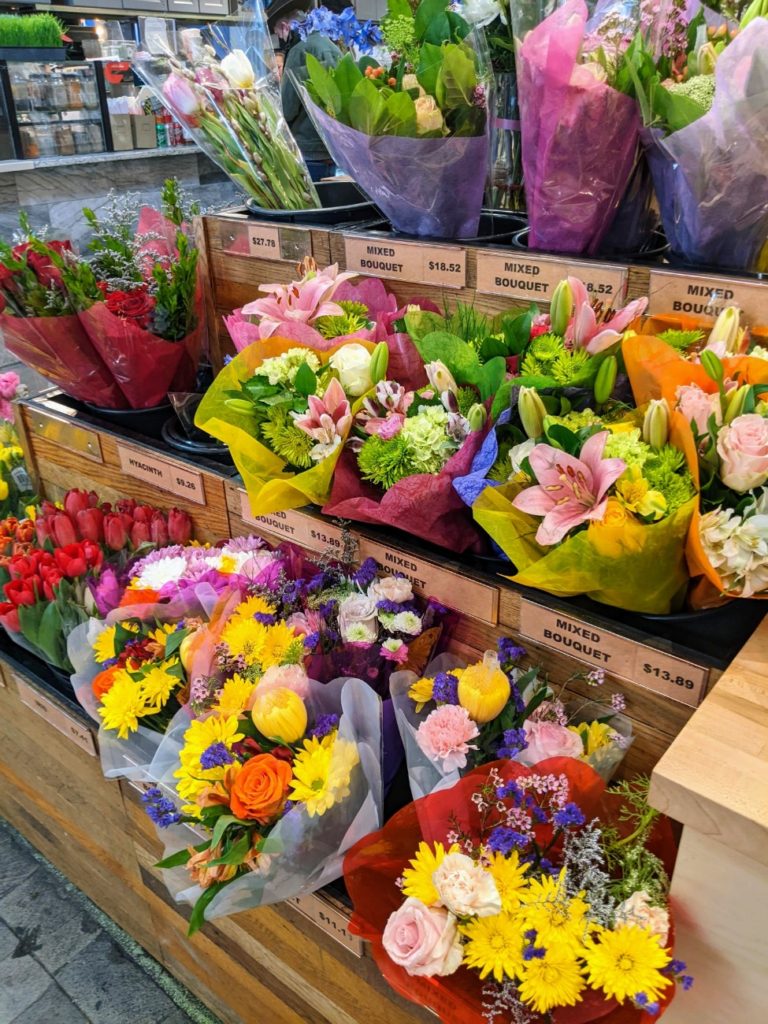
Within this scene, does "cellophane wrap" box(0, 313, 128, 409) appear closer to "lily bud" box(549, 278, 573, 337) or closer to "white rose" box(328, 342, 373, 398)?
"white rose" box(328, 342, 373, 398)

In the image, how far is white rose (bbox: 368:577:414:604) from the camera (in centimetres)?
121

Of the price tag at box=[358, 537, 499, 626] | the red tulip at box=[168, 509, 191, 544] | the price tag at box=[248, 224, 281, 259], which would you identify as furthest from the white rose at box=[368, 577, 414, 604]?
the price tag at box=[248, 224, 281, 259]

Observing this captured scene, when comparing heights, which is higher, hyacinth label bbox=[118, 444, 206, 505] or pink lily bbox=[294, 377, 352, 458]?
pink lily bbox=[294, 377, 352, 458]

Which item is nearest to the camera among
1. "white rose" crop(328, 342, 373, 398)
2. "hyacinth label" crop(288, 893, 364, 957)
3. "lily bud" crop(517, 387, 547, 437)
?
"lily bud" crop(517, 387, 547, 437)

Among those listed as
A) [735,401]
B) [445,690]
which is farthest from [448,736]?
[735,401]

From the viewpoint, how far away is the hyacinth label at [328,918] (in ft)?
3.66

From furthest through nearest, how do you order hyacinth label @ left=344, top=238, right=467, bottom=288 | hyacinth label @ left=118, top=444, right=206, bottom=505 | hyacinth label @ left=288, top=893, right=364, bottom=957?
1. hyacinth label @ left=118, top=444, right=206, bottom=505
2. hyacinth label @ left=344, top=238, right=467, bottom=288
3. hyacinth label @ left=288, top=893, right=364, bottom=957

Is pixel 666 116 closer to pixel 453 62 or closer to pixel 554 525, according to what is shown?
pixel 453 62

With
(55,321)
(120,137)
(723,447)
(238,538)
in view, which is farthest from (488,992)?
(120,137)

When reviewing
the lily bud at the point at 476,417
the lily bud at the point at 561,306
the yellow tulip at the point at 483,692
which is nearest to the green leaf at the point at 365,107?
the lily bud at the point at 561,306

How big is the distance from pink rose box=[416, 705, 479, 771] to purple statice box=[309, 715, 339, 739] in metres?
0.12

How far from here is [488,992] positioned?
2.85 ft

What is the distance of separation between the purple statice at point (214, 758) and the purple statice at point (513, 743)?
36 cm

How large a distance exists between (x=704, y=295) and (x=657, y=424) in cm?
34
